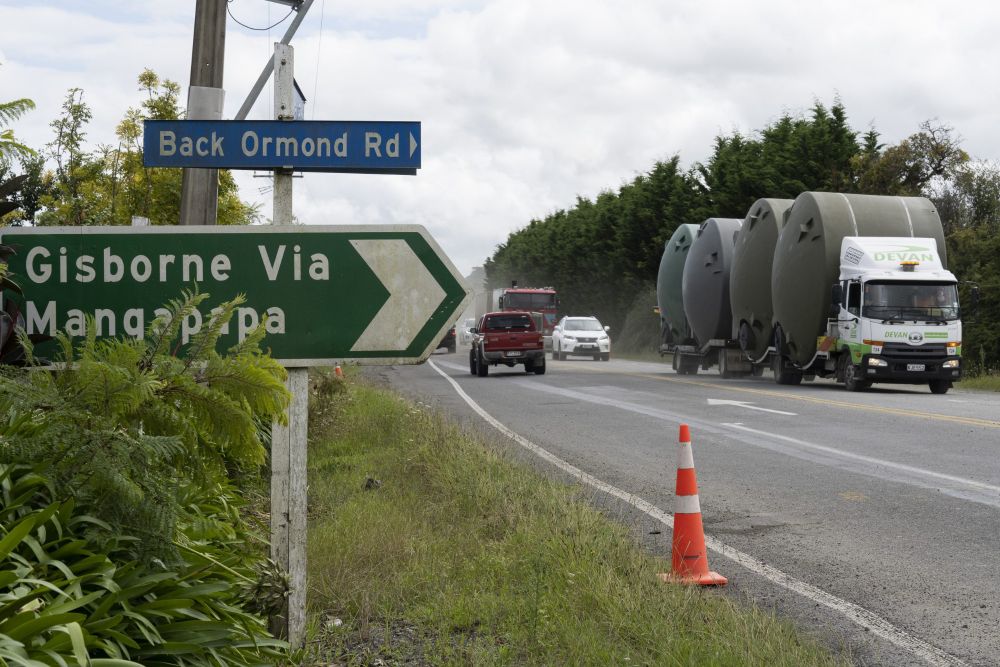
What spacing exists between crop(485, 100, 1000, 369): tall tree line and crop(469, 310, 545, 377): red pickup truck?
1182 cm

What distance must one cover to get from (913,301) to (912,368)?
1419 mm

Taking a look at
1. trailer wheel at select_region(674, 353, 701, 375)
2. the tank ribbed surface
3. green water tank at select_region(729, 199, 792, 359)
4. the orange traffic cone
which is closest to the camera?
the orange traffic cone

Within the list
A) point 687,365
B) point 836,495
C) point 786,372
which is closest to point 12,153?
point 836,495

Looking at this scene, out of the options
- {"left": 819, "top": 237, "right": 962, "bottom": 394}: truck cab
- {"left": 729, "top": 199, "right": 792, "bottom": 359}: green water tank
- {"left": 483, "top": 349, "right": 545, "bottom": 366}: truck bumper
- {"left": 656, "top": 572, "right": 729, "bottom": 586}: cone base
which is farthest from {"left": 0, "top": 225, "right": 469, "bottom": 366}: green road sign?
{"left": 483, "top": 349, "right": 545, "bottom": 366}: truck bumper

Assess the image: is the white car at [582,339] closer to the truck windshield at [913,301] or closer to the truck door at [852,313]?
the truck door at [852,313]

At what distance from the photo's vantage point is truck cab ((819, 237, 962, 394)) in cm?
2320

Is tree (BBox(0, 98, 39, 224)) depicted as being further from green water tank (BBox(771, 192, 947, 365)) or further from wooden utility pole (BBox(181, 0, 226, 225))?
green water tank (BBox(771, 192, 947, 365))

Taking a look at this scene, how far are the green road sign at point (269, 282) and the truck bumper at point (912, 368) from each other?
20.6 meters

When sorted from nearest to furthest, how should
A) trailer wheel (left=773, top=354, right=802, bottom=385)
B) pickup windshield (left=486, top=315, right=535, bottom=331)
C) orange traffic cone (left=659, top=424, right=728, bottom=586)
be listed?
orange traffic cone (left=659, top=424, right=728, bottom=586) → trailer wheel (left=773, top=354, right=802, bottom=385) → pickup windshield (left=486, top=315, right=535, bottom=331)

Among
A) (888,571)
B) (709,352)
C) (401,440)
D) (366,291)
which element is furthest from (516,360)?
(366,291)

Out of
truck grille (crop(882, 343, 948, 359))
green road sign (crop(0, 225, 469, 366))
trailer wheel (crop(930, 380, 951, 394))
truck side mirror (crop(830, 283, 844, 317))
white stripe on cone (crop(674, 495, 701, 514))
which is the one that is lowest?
white stripe on cone (crop(674, 495, 701, 514))

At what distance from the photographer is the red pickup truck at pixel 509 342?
32.8m

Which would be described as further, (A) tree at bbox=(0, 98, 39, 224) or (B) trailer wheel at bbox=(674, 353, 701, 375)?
(B) trailer wheel at bbox=(674, 353, 701, 375)

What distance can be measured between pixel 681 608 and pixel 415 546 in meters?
1.89
